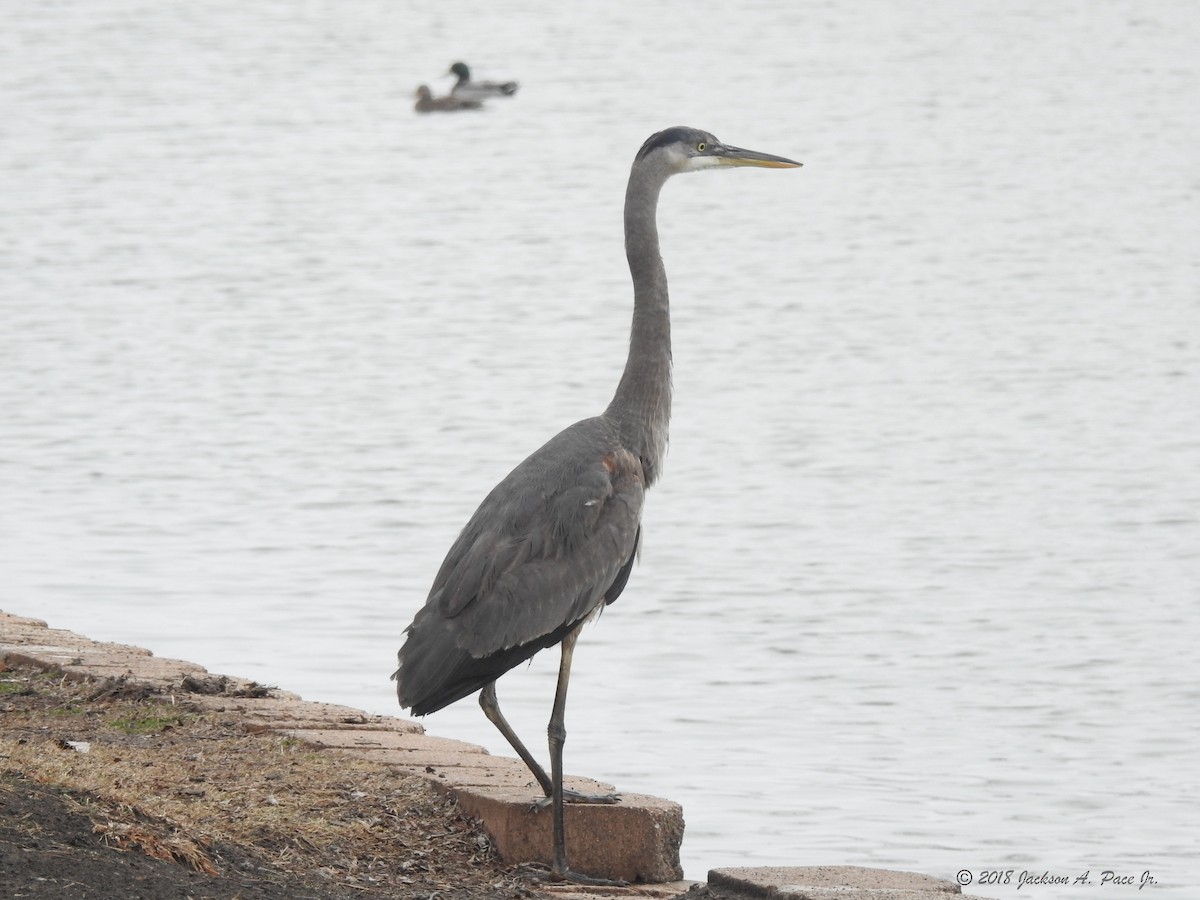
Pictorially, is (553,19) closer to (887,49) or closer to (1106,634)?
(887,49)

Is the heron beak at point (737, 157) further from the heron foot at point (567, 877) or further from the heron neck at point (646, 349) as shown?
the heron foot at point (567, 877)

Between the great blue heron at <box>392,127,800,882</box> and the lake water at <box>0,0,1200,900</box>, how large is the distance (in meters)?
1.28

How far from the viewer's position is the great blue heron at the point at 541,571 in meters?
5.92

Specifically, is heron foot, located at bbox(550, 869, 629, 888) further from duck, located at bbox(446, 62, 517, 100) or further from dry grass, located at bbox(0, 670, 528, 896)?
duck, located at bbox(446, 62, 517, 100)

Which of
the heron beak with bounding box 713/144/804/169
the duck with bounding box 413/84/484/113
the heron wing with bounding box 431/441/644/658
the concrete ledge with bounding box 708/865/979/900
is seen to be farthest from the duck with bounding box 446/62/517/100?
the concrete ledge with bounding box 708/865/979/900

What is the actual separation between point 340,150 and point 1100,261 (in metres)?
19.2

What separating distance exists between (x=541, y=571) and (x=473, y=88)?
3550 cm

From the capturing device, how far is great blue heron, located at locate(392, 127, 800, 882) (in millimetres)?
5918

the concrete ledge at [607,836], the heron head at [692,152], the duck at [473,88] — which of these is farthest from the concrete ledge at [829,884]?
the duck at [473,88]

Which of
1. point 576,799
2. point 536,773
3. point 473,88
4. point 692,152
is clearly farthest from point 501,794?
point 473,88

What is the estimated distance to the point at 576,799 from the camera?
600 cm

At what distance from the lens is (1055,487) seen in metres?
14.0

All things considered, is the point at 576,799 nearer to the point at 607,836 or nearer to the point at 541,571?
the point at 607,836

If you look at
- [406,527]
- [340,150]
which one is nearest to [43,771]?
[406,527]
